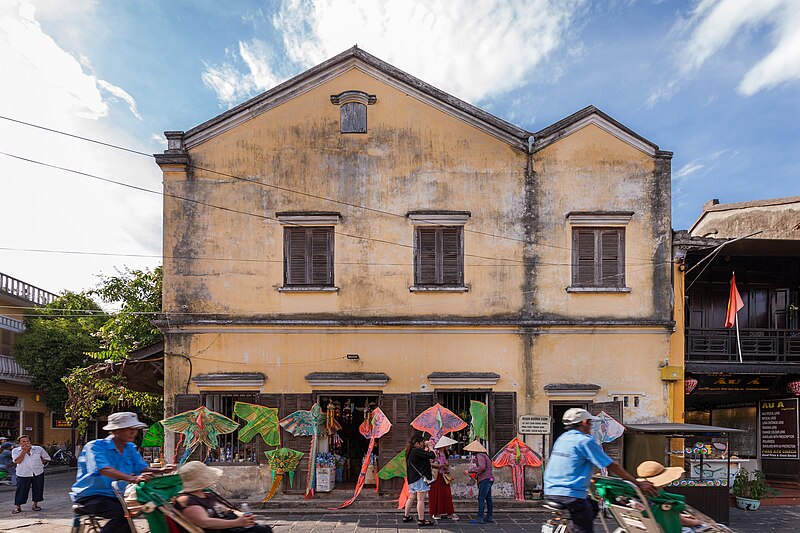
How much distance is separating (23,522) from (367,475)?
7066 mm

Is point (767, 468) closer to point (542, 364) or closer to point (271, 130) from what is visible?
point (542, 364)

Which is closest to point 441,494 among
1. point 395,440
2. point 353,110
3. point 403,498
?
point 403,498

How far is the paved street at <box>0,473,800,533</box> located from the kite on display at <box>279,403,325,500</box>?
73 centimetres

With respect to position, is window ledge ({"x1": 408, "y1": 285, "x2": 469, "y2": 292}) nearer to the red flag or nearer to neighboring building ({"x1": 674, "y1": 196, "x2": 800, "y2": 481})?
neighboring building ({"x1": 674, "y1": 196, "x2": 800, "y2": 481})

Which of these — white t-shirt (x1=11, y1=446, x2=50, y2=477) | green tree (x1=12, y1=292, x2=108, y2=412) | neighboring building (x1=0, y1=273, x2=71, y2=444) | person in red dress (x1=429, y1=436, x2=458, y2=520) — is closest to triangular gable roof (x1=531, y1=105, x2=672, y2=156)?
person in red dress (x1=429, y1=436, x2=458, y2=520)

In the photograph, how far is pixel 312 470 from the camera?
Answer: 1310cm

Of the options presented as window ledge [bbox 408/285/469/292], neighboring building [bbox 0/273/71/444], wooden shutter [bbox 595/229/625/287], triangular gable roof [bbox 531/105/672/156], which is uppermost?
triangular gable roof [bbox 531/105/672/156]

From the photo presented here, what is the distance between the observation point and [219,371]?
13484 millimetres


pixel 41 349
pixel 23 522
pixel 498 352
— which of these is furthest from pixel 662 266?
pixel 41 349

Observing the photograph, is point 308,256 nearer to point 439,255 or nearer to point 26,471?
point 439,255

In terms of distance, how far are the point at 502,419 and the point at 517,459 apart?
36.7 inches

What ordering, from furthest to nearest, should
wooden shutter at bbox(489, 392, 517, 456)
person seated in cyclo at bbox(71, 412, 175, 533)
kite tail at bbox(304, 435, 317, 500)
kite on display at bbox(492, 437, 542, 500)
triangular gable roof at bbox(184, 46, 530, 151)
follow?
triangular gable roof at bbox(184, 46, 530, 151)
wooden shutter at bbox(489, 392, 517, 456)
kite tail at bbox(304, 435, 317, 500)
kite on display at bbox(492, 437, 542, 500)
person seated in cyclo at bbox(71, 412, 175, 533)

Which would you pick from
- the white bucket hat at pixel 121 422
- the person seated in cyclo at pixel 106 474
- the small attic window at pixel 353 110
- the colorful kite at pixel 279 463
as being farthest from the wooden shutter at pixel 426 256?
the person seated in cyclo at pixel 106 474

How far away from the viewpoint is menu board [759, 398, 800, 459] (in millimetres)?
15891
